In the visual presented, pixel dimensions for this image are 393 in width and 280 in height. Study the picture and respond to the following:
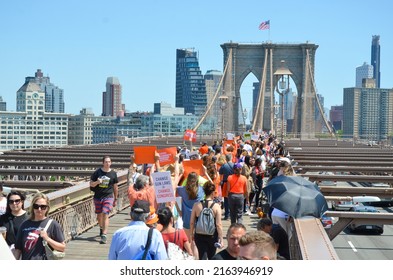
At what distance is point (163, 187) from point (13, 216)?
6.96ft

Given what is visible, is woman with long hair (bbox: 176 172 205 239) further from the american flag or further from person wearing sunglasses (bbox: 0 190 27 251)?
the american flag

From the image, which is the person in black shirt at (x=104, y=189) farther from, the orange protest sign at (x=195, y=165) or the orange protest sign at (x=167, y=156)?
the orange protest sign at (x=167, y=156)

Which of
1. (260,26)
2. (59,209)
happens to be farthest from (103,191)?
(260,26)

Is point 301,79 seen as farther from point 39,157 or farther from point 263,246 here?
point 263,246

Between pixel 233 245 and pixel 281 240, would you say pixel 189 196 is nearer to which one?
pixel 281 240

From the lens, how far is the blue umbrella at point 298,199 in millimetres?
7406

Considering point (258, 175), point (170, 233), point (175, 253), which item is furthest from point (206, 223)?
point (258, 175)

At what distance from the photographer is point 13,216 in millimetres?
7066

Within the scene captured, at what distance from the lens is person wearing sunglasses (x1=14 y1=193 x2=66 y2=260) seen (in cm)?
650

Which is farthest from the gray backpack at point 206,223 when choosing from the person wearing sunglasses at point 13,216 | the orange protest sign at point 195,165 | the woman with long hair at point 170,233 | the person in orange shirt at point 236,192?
the person in orange shirt at point 236,192

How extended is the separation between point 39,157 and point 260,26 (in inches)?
2020

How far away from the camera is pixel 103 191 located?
10.5 m

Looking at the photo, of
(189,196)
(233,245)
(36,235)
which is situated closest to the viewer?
(233,245)

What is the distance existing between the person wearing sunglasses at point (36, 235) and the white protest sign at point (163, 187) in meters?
2.22
